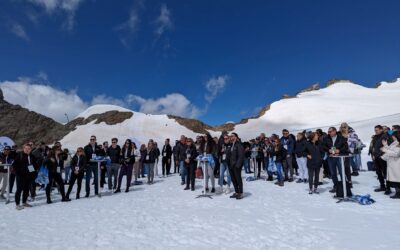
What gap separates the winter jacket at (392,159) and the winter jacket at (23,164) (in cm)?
1116

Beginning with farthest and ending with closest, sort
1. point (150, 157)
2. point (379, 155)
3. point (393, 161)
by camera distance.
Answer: point (150, 157), point (379, 155), point (393, 161)

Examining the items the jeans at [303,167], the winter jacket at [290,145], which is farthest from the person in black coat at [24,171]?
the jeans at [303,167]

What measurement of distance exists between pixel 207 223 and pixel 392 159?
19.8ft

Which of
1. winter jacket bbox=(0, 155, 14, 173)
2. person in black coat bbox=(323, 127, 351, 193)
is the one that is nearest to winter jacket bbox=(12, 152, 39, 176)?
winter jacket bbox=(0, 155, 14, 173)

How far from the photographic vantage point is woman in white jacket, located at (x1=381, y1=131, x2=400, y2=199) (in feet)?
28.9

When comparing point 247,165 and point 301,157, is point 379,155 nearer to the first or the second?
point 301,157

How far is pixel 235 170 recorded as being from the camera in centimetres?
999

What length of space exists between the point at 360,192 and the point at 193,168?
583 cm

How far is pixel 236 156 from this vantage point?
10.0m

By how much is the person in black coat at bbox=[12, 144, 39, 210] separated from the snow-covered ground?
0.47 meters

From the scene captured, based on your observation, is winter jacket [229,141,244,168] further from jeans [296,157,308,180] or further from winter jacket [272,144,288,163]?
jeans [296,157,308,180]

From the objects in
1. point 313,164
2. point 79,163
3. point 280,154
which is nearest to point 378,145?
point 313,164

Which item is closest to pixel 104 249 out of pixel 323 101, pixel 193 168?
pixel 193 168

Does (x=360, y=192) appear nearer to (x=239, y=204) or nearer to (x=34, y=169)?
(x=239, y=204)
